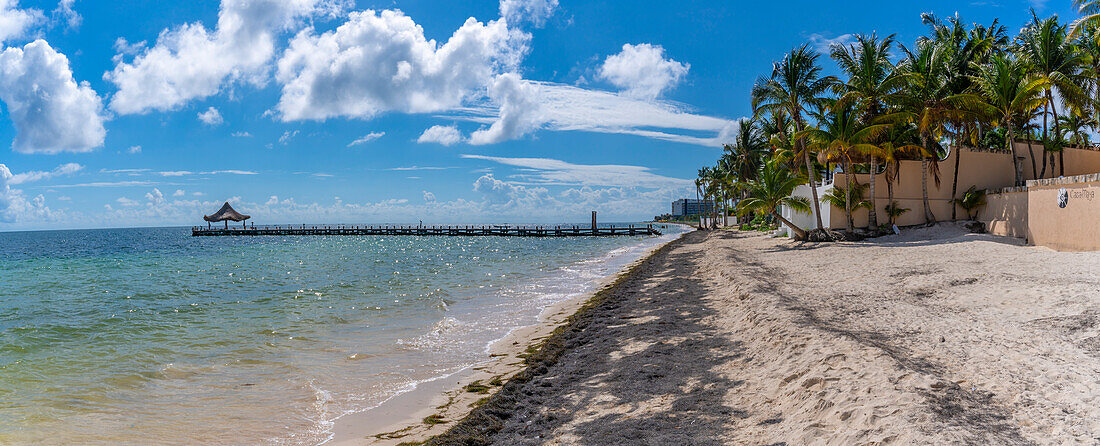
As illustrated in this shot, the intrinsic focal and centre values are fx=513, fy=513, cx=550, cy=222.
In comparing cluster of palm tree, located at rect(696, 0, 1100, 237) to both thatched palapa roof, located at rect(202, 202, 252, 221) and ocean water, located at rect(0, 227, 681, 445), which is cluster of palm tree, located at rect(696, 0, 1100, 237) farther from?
thatched palapa roof, located at rect(202, 202, 252, 221)

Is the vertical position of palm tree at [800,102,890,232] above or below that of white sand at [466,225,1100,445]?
above

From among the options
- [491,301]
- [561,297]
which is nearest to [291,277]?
[491,301]

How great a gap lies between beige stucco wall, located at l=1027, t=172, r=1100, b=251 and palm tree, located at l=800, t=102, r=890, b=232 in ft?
17.8

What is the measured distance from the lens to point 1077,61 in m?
21.6

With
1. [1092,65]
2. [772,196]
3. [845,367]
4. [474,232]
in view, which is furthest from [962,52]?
[474,232]

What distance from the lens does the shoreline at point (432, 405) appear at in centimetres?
588

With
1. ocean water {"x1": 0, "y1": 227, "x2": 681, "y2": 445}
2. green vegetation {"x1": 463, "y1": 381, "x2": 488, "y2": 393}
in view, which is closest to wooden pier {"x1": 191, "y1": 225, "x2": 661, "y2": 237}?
ocean water {"x1": 0, "y1": 227, "x2": 681, "y2": 445}

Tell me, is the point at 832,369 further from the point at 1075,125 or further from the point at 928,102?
the point at 1075,125

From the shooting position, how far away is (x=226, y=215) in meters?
86.5

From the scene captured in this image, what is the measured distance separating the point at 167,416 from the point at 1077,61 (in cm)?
3240

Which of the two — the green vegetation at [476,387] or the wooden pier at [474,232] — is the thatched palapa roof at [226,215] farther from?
the green vegetation at [476,387]

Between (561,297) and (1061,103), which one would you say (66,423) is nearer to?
(561,297)

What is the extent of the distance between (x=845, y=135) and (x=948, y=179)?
619 centimetres

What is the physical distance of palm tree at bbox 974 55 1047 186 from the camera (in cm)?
2000
